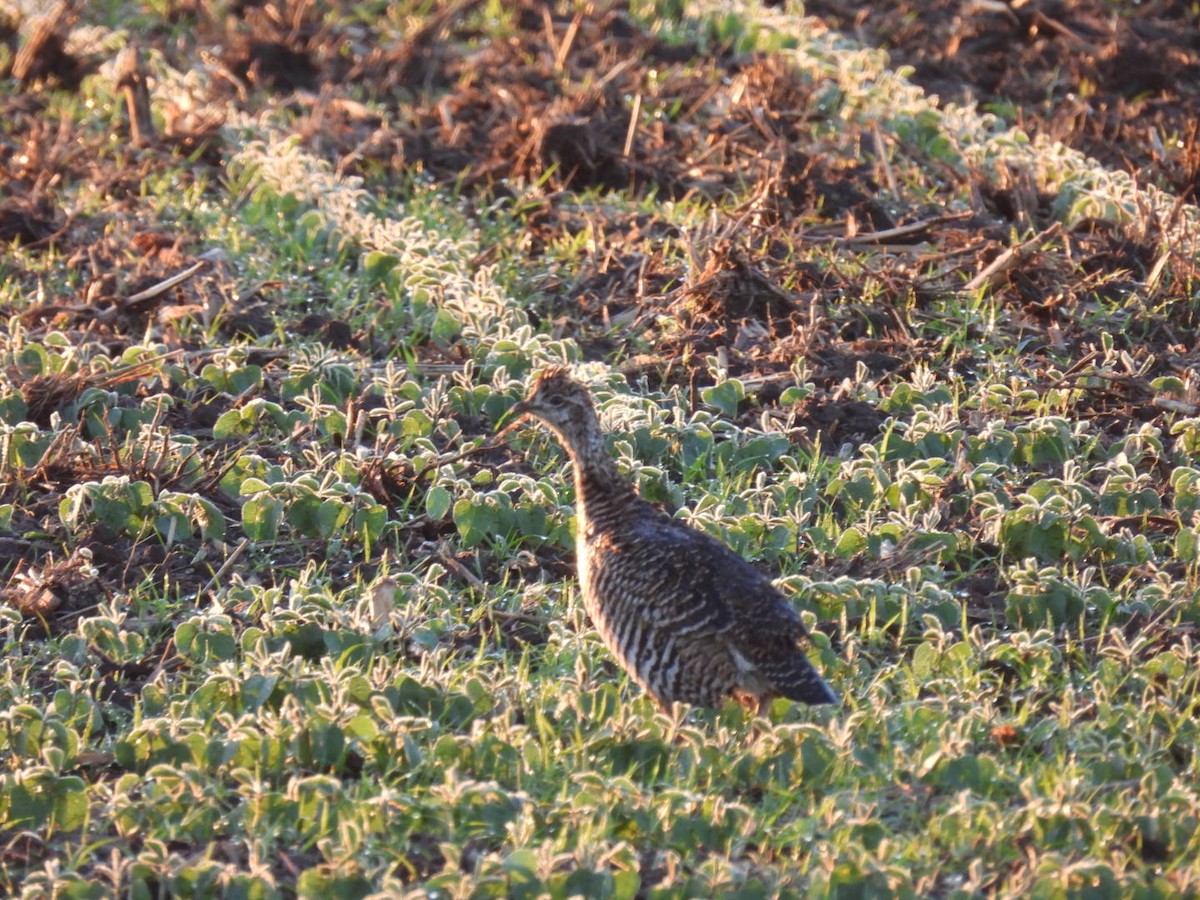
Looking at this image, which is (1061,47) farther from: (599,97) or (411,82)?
(411,82)

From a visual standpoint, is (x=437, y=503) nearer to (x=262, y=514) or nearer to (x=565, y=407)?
(x=262, y=514)

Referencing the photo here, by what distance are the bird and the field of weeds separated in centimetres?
11

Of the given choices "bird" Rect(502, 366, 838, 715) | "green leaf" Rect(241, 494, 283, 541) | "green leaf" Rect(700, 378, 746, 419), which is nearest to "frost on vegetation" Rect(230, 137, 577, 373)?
"green leaf" Rect(700, 378, 746, 419)

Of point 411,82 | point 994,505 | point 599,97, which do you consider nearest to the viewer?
point 994,505

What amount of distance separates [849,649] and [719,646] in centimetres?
50

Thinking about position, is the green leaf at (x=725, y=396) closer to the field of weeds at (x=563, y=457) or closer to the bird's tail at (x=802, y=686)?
the field of weeds at (x=563, y=457)

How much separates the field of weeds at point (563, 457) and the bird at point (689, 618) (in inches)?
4.1

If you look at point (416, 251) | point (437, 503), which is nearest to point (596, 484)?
point (437, 503)

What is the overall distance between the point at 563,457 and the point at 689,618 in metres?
1.99

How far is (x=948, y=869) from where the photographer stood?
4.26 m

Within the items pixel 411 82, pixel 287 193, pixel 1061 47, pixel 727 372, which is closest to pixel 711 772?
pixel 727 372

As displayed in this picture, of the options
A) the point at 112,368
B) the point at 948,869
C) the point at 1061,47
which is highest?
the point at 1061,47

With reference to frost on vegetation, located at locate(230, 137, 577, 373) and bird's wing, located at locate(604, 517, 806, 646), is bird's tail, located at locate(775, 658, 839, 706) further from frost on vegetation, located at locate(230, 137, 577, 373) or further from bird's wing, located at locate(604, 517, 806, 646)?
frost on vegetation, located at locate(230, 137, 577, 373)

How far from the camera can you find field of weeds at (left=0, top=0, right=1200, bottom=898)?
14.4 ft
